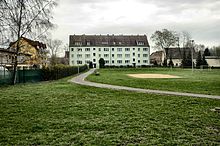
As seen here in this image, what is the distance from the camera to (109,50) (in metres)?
110

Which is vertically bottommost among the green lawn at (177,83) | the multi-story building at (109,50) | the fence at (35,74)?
the green lawn at (177,83)

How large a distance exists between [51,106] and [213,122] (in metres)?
6.87

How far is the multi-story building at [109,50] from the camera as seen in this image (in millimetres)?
108188

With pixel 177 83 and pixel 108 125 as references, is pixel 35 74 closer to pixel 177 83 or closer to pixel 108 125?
pixel 177 83

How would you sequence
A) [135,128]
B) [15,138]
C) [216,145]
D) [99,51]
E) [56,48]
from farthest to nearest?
[99,51] < [56,48] < [135,128] < [15,138] < [216,145]

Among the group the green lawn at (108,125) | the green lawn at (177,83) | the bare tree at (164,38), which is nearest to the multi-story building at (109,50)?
the bare tree at (164,38)

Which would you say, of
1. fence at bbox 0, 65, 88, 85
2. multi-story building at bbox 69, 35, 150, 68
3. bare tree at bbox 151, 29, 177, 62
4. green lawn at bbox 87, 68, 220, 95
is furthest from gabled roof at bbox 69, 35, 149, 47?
green lawn at bbox 87, 68, 220, 95

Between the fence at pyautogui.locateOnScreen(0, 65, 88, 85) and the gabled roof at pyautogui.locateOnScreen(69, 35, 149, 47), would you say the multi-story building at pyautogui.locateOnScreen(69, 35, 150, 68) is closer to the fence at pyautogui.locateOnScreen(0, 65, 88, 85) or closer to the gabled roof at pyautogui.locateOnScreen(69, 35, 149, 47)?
the gabled roof at pyautogui.locateOnScreen(69, 35, 149, 47)

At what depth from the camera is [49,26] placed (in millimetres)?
29047

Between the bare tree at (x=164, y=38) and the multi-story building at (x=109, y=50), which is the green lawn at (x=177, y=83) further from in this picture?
the multi-story building at (x=109, y=50)

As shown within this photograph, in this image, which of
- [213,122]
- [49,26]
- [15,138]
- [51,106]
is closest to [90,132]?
[15,138]

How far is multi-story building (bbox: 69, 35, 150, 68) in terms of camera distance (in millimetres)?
108188

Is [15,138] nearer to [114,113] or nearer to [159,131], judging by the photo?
[159,131]

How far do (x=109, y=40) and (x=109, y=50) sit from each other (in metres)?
4.18
